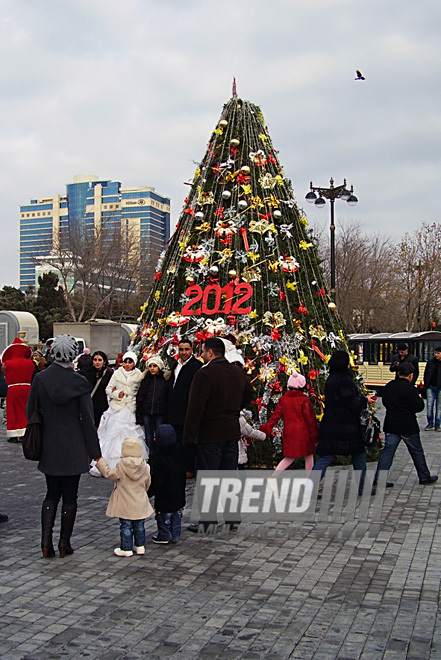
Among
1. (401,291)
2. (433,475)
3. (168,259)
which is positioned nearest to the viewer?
(433,475)

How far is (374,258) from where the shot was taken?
1608 inches

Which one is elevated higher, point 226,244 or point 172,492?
point 226,244

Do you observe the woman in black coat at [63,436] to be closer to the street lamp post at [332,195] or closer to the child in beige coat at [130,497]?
the child in beige coat at [130,497]

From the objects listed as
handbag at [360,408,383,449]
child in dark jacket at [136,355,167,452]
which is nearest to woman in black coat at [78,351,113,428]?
child in dark jacket at [136,355,167,452]

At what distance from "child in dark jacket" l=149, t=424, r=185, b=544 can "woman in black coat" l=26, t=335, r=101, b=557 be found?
53cm

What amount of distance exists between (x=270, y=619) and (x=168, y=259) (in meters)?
6.85

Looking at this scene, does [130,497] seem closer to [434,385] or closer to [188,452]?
[188,452]

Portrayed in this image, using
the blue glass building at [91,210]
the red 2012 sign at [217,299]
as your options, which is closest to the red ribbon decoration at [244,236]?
the red 2012 sign at [217,299]

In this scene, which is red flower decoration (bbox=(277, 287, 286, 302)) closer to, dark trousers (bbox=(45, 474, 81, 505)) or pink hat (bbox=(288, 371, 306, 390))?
pink hat (bbox=(288, 371, 306, 390))

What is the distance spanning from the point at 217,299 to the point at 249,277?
1.73 ft


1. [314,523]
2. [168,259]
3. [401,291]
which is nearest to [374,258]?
[401,291]

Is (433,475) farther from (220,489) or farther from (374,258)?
(374,258)

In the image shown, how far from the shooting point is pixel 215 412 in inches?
245

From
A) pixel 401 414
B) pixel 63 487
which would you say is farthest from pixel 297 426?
pixel 63 487
